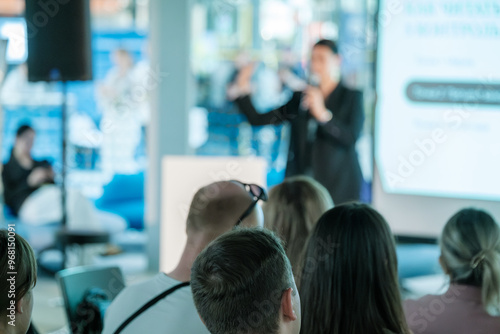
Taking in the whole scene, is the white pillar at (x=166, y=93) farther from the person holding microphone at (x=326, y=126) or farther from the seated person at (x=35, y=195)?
the person holding microphone at (x=326, y=126)

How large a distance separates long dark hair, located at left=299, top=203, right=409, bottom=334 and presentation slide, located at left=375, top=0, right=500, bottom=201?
200 cm

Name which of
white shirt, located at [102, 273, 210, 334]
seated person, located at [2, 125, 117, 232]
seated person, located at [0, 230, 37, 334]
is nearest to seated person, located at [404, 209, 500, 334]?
white shirt, located at [102, 273, 210, 334]

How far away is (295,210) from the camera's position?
243 centimetres

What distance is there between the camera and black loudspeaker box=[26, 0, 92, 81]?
166 inches

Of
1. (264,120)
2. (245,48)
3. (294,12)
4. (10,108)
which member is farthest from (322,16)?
(10,108)

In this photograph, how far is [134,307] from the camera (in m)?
1.79

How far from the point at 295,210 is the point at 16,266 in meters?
1.15

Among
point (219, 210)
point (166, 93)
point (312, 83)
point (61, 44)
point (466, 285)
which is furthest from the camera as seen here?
point (166, 93)

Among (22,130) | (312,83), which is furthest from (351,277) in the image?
(22,130)

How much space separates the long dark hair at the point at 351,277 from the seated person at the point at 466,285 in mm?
378

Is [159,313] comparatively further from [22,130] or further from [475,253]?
[22,130]

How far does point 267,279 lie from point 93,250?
492cm

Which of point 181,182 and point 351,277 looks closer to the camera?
point 351,277

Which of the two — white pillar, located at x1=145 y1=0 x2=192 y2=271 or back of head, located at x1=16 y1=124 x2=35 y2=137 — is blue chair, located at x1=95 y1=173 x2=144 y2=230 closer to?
white pillar, located at x1=145 y1=0 x2=192 y2=271
